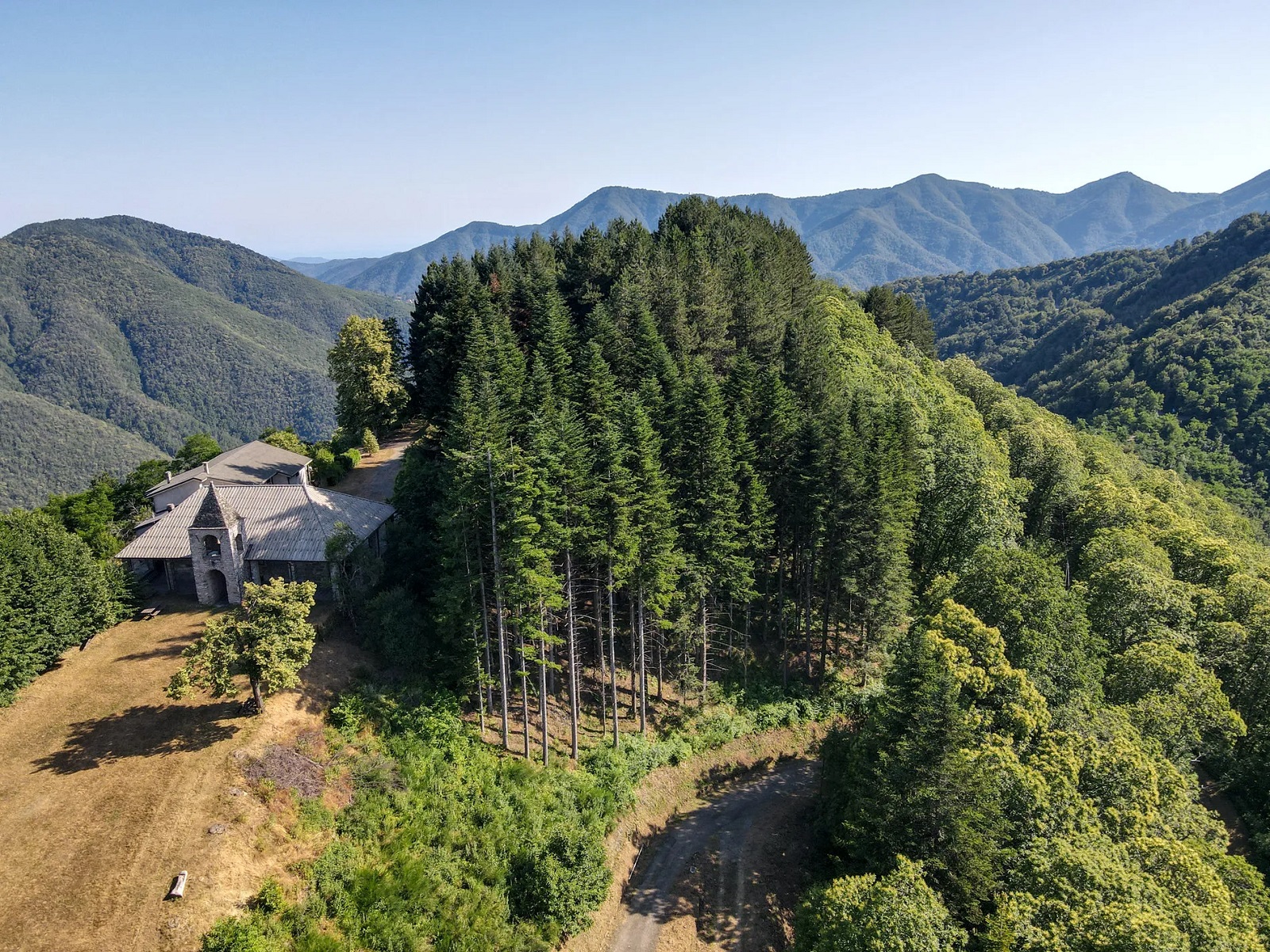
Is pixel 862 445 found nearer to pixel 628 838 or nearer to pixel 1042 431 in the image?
pixel 628 838

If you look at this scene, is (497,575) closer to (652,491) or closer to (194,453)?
(652,491)

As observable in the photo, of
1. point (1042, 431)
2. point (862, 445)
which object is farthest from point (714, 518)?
point (1042, 431)

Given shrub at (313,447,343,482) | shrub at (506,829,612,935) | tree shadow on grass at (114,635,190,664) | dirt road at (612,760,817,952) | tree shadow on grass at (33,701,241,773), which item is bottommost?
dirt road at (612,760,817,952)

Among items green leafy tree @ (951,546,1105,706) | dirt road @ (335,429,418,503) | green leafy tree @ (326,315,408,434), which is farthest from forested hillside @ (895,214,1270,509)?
green leafy tree @ (326,315,408,434)

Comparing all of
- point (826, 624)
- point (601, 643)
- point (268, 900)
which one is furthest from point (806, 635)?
point (268, 900)

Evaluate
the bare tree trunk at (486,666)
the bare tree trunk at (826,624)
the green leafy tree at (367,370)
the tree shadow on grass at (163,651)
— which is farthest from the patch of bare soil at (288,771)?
the green leafy tree at (367,370)

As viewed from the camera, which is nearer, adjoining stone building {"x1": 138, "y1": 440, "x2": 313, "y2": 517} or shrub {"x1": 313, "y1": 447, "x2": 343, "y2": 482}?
adjoining stone building {"x1": 138, "y1": 440, "x2": 313, "y2": 517}

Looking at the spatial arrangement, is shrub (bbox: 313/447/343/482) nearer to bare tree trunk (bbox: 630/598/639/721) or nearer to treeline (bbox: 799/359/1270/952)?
bare tree trunk (bbox: 630/598/639/721)

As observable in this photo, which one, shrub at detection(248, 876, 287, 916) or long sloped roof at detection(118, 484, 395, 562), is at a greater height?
long sloped roof at detection(118, 484, 395, 562)
